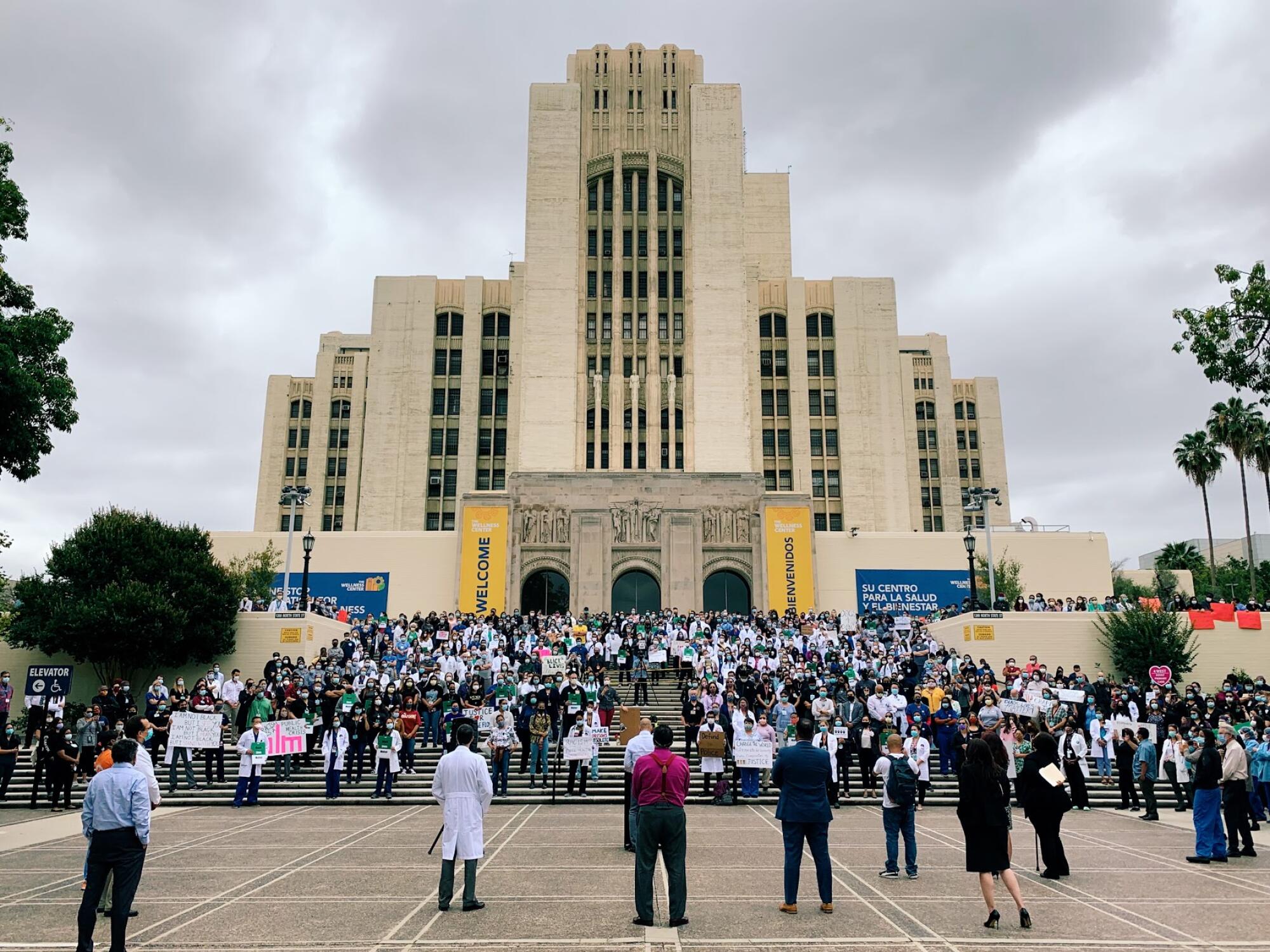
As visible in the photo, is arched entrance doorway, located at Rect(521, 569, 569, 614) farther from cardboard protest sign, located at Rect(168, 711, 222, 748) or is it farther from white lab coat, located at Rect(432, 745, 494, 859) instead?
white lab coat, located at Rect(432, 745, 494, 859)

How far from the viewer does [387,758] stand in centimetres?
1880

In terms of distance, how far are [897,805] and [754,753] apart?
815cm

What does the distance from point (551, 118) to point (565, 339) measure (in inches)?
610

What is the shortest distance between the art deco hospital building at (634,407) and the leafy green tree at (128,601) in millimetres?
16199

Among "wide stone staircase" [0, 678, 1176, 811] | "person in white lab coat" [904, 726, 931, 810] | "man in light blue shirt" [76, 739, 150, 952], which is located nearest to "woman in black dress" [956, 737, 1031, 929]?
"person in white lab coat" [904, 726, 931, 810]

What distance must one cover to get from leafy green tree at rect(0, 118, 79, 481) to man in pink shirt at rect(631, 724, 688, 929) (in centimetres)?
1799

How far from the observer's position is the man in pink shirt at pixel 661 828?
8.36m

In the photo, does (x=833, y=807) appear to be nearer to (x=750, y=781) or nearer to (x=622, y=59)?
(x=750, y=781)

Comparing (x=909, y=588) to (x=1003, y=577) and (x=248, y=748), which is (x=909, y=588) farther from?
(x=248, y=748)

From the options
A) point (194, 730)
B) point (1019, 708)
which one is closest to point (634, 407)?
point (1019, 708)

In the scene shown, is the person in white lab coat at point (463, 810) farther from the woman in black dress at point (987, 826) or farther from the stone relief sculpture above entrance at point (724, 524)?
the stone relief sculpture above entrance at point (724, 524)

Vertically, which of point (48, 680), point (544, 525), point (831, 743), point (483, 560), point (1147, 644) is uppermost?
point (544, 525)

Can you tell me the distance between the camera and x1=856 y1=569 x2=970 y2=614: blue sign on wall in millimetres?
47719

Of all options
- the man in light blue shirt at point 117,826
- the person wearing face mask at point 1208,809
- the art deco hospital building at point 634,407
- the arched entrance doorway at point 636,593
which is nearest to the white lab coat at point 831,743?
the person wearing face mask at point 1208,809
